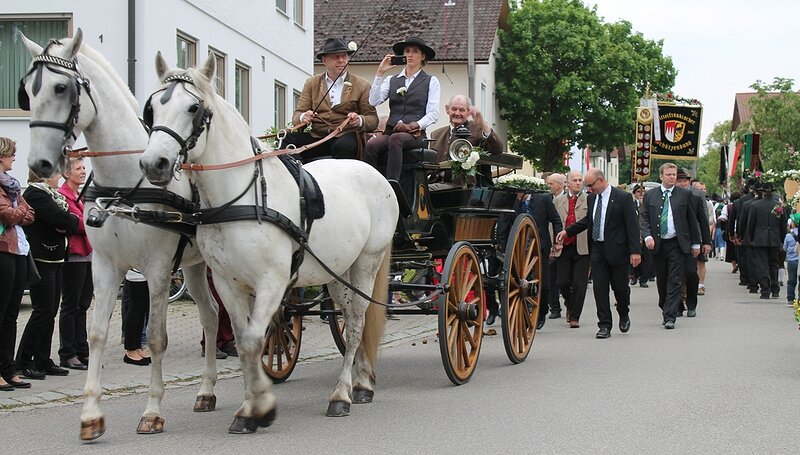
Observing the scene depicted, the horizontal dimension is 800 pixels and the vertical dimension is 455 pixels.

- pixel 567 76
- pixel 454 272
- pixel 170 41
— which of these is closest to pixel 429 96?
pixel 454 272

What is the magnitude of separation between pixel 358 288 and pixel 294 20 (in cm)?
1877

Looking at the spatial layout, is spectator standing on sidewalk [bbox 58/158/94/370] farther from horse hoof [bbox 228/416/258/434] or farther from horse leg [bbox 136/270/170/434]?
horse hoof [bbox 228/416/258/434]

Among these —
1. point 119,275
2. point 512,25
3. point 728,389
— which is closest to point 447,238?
point 728,389

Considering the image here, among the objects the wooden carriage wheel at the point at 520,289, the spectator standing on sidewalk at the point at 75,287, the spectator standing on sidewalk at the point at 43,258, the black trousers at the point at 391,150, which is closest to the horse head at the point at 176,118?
the black trousers at the point at 391,150

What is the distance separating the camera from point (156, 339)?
290 inches

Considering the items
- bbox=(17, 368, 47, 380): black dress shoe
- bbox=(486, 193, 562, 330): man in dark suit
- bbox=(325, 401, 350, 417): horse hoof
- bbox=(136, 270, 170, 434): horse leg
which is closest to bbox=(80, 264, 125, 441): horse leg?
bbox=(136, 270, 170, 434): horse leg

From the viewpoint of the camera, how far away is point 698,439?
22.2 ft

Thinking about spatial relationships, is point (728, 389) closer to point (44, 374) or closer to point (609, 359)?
A: point (609, 359)

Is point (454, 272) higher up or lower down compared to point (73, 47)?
lower down

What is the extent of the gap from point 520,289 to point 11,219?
479 centimetres

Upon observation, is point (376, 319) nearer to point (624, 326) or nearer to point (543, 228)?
point (624, 326)

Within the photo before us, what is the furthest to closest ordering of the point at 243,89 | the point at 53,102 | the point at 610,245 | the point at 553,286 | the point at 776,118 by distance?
the point at 776,118 → the point at 243,89 → the point at 553,286 → the point at 610,245 → the point at 53,102

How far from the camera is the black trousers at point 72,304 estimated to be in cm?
1001

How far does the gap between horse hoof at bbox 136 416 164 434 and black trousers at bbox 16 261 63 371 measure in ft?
8.94
